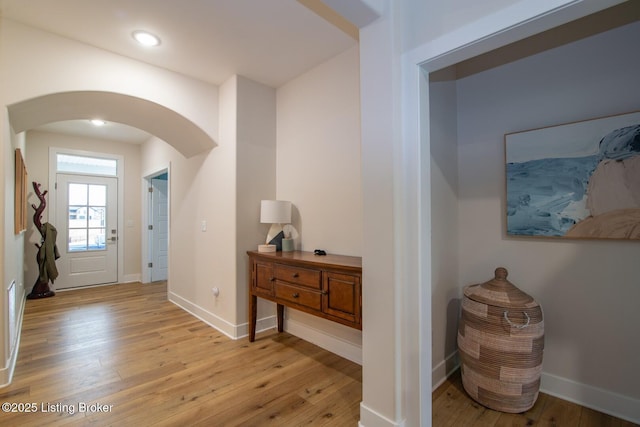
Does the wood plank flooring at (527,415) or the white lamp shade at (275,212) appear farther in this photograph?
the white lamp shade at (275,212)

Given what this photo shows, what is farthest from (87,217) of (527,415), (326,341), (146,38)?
(527,415)

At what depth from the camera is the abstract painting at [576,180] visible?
1709 mm

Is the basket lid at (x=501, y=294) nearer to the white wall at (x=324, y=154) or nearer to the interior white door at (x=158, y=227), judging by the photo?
the white wall at (x=324, y=154)

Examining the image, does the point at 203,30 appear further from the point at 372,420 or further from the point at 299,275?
the point at 372,420

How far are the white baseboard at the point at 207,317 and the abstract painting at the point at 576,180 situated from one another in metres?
2.69

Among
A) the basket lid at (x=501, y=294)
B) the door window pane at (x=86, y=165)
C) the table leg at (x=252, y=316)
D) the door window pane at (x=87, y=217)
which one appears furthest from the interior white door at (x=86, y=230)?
the basket lid at (x=501, y=294)

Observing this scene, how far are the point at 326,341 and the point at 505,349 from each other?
147cm

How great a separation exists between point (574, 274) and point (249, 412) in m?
2.28

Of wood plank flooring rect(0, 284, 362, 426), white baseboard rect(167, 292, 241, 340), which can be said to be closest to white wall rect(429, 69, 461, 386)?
wood plank flooring rect(0, 284, 362, 426)

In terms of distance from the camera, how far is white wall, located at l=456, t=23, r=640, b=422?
1.73 meters

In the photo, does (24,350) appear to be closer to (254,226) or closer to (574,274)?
(254,226)

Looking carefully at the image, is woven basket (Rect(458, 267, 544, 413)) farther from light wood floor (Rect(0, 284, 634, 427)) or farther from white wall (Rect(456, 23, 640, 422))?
white wall (Rect(456, 23, 640, 422))

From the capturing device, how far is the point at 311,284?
89.3 inches

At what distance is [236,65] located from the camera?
112 inches
